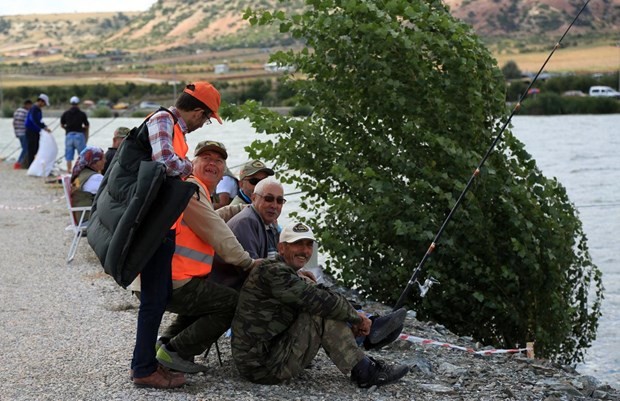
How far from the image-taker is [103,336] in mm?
7996

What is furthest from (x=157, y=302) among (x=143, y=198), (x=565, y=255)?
(x=565, y=255)

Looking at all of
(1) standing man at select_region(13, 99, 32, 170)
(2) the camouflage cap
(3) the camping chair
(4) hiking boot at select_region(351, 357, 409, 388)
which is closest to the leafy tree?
(2) the camouflage cap

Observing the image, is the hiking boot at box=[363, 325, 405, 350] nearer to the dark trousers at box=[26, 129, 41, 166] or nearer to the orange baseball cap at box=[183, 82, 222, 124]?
the orange baseball cap at box=[183, 82, 222, 124]

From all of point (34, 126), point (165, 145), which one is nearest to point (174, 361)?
point (165, 145)

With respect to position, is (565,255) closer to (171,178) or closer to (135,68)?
(171,178)

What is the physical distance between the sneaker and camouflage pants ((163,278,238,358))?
4 cm

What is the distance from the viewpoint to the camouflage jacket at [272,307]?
6.40 metres

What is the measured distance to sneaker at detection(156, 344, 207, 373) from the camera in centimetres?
667

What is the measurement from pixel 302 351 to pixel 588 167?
38216 millimetres

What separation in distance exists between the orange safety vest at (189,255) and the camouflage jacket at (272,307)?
0.26 metres

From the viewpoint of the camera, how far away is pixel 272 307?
258 inches

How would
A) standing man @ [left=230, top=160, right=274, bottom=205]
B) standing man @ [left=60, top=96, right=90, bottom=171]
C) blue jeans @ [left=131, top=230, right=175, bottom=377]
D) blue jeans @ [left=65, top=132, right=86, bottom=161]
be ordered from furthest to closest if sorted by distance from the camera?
blue jeans @ [left=65, top=132, right=86, bottom=161] → standing man @ [left=60, top=96, right=90, bottom=171] → standing man @ [left=230, top=160, right=274, bottom=205] → blue jeans @ [left=131, top=230, right=175, bottom=377]

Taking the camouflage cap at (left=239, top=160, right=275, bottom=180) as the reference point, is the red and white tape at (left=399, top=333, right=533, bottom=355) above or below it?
below

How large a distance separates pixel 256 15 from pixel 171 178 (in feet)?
16.0
